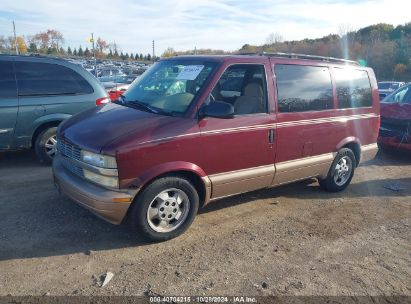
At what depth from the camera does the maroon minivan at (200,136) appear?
3.67m

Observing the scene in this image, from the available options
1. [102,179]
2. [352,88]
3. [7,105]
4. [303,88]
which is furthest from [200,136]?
[7,105]

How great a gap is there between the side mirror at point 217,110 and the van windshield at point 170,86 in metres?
0.20

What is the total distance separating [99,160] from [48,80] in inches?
135

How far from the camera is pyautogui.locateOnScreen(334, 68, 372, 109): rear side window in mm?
5461

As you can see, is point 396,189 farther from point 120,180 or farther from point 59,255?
point 59,255

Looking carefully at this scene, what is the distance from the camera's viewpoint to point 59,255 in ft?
11.9

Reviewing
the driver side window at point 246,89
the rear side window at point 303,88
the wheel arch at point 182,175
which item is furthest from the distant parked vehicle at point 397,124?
the wheel arch at point 182,175

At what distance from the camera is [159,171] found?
3.73m

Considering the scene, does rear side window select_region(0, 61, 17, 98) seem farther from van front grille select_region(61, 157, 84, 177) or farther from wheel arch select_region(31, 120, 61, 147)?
van front grille select_region(61, 157, 84, 177)

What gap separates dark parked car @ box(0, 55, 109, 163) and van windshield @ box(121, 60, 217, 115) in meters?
1.99

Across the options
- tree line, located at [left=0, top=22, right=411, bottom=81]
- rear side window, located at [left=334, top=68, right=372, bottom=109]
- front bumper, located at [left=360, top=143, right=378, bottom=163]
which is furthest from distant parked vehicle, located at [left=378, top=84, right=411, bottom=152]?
tree line, located at [left=0, top=22, right=411, bottom=81]

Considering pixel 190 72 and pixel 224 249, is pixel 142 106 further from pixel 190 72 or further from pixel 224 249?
pixel 224 249

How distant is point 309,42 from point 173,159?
68.1 m

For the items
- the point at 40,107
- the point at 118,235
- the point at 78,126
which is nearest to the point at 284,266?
the point at 118,235
